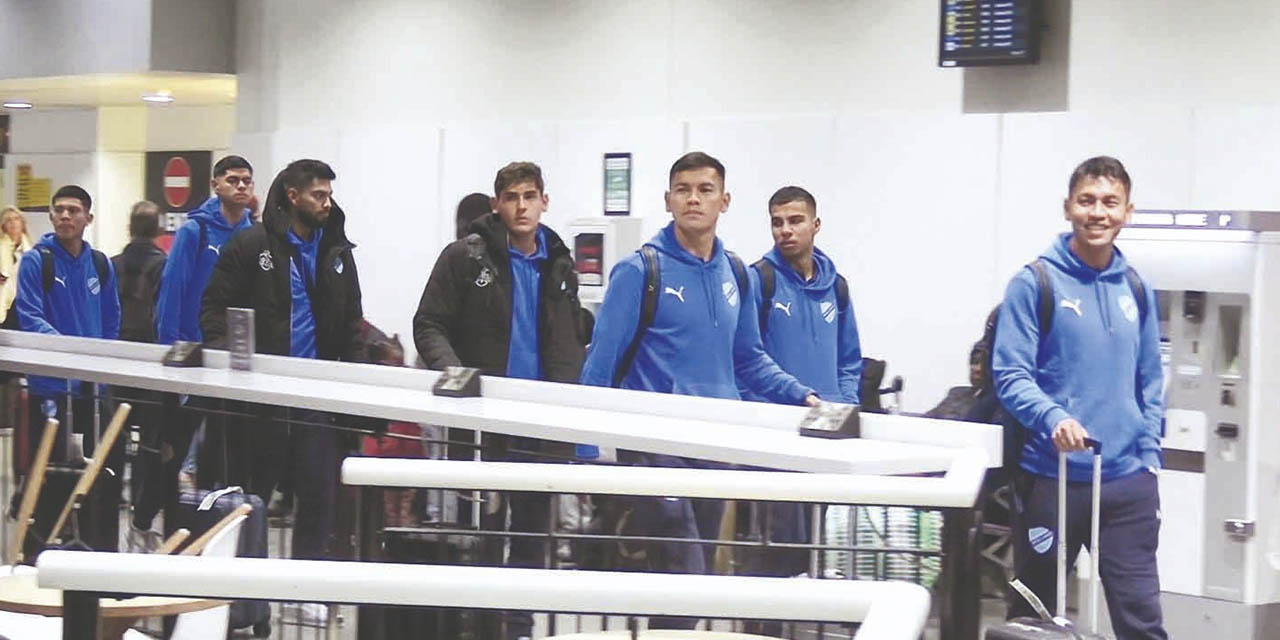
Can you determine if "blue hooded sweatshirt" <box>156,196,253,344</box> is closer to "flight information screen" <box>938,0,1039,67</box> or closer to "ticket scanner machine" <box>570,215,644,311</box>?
"ticket scanner machine" <box>570,215,644,311</box>

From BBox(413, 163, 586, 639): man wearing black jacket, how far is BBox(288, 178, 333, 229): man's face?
646 millimetres

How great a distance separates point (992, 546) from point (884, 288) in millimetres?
1908

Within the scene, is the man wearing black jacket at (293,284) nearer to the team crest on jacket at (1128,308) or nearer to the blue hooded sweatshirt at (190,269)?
the blue hooded sweatshirt at (190,269)

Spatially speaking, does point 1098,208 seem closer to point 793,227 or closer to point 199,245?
point 793,227

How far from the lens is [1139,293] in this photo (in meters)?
5.72

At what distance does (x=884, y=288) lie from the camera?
30.6 feet

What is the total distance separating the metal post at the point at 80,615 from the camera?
2.05 metres

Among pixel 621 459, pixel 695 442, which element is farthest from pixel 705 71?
pixel 695 442

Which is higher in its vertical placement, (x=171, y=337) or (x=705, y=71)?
(x=705, y=71)

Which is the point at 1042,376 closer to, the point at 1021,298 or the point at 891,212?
the point at 1021,298

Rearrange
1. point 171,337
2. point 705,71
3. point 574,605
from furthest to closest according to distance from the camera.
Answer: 1. point 705,71
2. point 171,337
3. point 574,605

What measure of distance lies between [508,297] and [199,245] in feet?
7.22

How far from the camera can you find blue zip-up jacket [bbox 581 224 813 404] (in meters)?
5.80

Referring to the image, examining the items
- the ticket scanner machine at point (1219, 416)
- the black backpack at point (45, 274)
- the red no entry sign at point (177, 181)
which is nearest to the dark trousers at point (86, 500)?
the black backpack at point (45, 274)
